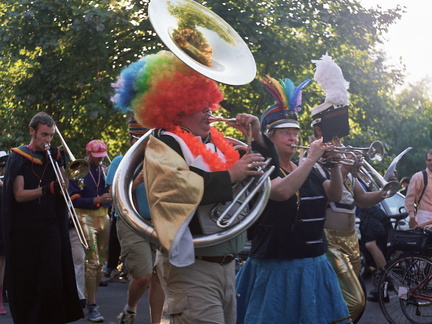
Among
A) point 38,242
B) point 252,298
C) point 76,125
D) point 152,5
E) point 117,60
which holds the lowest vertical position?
point 76,125

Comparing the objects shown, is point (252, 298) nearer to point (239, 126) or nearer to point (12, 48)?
point (239, 126)

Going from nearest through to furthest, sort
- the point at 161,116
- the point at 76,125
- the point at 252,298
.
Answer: the point at 161,116 < the point at 252,298 < the point at 76,125

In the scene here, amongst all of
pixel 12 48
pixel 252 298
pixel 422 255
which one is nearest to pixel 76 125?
pixel 12 48

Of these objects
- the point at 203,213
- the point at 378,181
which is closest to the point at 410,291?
the point at 378,181

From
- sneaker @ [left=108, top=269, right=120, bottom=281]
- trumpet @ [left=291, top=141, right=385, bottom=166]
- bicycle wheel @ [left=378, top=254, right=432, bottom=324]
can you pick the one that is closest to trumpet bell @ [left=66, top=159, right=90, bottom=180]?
trumpet @ [left=291, top=141, right=385, bottom=166]

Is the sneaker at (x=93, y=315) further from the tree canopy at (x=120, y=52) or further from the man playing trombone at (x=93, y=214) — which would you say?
the tree canopy at (x=120, y=52)

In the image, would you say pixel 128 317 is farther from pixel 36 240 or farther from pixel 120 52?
pixel 120 52

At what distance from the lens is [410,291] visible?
25.8 ft

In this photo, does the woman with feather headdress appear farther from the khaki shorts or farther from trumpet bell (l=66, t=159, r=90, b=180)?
trumpet bell (l=66, t=159, r=90, b=180)

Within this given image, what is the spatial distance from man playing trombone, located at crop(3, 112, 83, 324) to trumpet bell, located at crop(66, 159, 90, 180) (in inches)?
5.3

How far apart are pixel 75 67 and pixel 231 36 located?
35.6ft

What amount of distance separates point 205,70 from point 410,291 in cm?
478

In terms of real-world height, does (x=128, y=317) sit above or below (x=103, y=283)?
above

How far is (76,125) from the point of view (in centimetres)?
1582
